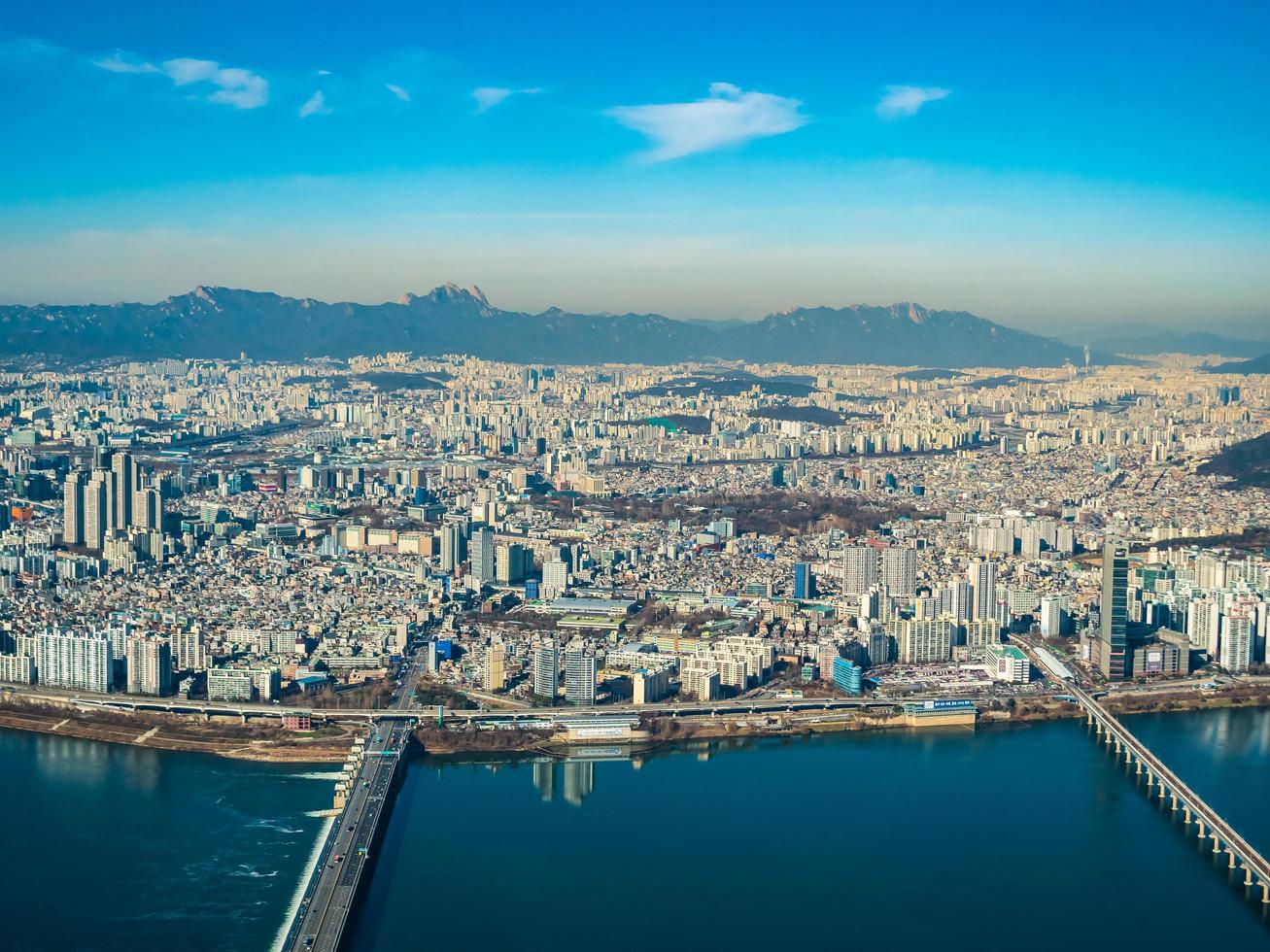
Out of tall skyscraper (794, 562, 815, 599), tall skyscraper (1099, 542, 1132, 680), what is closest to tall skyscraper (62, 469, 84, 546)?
tall skyscraper (794, 562, 815, 599)

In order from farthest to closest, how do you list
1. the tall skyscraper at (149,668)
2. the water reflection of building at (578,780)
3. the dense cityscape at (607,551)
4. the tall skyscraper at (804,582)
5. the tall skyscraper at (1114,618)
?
1. the tall skyscraper at (804,582)
2. the tall skyscraper at (1114,618)
3. the dense cityscape at (607,551)
4. the tall skyscraper at (149,668)
5. the water reflection of building at (578,780)

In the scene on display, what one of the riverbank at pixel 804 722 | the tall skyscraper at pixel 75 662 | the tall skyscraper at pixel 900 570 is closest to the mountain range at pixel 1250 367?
the tall skyscraper at pixel 900 570

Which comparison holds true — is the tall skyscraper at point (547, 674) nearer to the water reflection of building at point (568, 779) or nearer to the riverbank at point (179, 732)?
the water reflection of building at point (568, 779)

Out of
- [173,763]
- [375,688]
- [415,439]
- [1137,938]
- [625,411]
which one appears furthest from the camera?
[625,411]

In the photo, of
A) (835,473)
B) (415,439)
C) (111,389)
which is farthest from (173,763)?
(111,389)

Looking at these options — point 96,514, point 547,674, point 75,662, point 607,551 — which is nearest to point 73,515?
point 96,514

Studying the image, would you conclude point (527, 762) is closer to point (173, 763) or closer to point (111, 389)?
point (173, 763)
